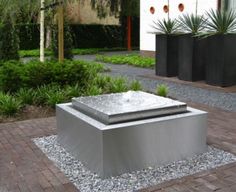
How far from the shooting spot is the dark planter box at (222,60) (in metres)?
8.56

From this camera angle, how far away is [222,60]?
338 inches

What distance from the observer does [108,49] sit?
21.9 m

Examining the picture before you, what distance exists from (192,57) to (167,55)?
103cm

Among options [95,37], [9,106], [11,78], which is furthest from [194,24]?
[95,37]

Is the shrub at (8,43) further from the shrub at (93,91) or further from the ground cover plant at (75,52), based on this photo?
the ground cover plant at (75,52)

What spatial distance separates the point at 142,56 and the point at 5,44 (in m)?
6.39

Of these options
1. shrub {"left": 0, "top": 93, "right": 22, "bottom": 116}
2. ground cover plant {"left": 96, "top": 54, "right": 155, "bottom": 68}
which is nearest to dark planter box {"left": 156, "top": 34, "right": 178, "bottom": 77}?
ground cover plant {"left": 96, "top": 54, "right": 155, "bottom": 68}

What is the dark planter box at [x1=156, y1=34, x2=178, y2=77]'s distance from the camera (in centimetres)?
1022

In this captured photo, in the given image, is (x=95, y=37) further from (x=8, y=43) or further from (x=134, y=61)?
(x=8, y=43)

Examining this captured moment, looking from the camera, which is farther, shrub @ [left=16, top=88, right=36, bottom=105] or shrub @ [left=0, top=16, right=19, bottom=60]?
shrub @ [left=0, top=16, right=19, bottom=60]

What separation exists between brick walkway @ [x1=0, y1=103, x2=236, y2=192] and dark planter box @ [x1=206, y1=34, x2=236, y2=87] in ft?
10.7

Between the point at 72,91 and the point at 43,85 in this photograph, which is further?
the point at 43,85

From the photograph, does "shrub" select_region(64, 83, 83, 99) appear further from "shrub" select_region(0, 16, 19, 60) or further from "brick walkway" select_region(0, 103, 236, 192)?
"shrub" select_region(0, 16, 19, 60)

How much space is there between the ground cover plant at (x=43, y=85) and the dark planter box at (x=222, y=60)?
224 centimetres
